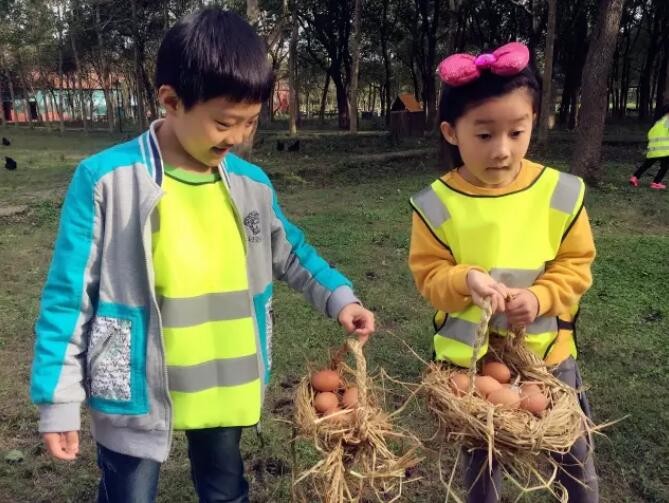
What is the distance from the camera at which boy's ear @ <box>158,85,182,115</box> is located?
5.50 feet

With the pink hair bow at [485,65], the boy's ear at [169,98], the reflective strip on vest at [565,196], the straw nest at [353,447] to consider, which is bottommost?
the straw nest at [353,447]

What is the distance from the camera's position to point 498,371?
1.88m

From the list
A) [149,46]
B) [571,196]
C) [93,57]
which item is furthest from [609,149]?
[93,57]

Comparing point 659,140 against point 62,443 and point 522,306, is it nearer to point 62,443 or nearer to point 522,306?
point 522,306

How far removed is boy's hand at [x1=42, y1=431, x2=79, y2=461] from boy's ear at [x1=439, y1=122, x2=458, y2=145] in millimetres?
1357

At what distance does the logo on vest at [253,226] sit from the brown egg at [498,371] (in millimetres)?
768

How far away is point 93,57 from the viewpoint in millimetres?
37062

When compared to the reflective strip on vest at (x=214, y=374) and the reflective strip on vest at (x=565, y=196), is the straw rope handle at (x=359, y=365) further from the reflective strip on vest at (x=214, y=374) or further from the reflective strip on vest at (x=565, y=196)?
the reflective strip on vest at (x=565, y=196)

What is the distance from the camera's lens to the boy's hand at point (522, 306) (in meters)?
1.82

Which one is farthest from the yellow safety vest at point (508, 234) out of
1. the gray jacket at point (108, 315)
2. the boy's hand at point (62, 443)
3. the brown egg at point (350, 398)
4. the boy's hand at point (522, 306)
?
the boy's hand at point (62, 443)

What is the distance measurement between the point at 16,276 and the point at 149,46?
2755 cm

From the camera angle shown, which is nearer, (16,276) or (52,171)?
(16,276)

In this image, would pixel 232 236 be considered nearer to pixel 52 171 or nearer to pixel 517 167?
pixel 517 167

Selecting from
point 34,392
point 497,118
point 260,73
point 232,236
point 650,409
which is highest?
point 260,73
